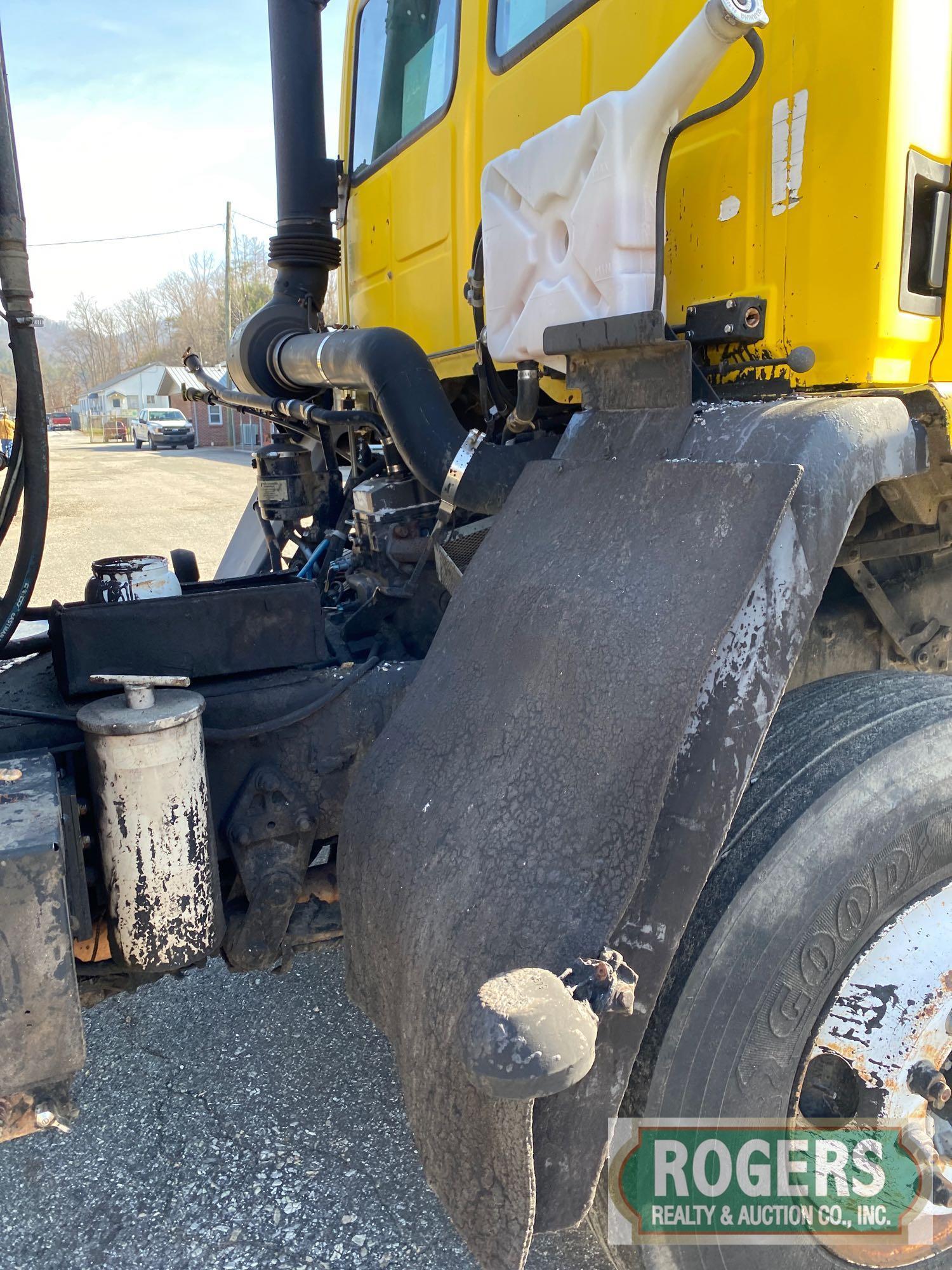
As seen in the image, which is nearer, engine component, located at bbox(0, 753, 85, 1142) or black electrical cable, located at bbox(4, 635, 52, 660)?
engine component, located at bbox(0, 753, 85, 1142)

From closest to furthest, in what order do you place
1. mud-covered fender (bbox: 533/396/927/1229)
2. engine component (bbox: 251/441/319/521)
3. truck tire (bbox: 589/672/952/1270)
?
mud-covered fender (bbox: 533/396/927/1229)
truck tire (bbox: 589/672/952/1270)
engine component (bbox: 251/441/319/521)

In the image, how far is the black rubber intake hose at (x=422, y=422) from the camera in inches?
86.1

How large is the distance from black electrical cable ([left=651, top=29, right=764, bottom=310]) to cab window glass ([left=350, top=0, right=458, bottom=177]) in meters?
1.33

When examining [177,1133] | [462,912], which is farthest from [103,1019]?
[462,912]

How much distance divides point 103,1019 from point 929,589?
255 cm

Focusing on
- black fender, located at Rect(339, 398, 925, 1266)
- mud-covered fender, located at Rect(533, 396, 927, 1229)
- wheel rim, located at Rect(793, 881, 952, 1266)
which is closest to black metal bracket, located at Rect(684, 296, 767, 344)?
black fender, located at Rect(339, 398, 925, 1266)

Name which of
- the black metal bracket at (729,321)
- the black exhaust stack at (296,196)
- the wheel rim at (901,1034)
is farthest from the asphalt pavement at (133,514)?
the wheel rim at (901,1034)

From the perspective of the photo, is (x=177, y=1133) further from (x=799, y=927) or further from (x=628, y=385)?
(x=628, y=385)

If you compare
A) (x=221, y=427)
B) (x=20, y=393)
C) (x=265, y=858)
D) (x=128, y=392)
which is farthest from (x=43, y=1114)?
(x=128, y=392)

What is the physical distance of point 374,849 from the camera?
1673 millimetres

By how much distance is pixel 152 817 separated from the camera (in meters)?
1.61

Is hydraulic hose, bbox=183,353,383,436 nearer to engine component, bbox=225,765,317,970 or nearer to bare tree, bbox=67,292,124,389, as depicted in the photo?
engine component, bbox=225,765,317,970

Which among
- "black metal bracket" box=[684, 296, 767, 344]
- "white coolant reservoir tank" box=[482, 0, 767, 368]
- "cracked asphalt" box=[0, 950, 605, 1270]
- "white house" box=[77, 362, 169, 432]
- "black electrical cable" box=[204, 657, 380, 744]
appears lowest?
"cracked asphalt" box=[0, 950, 605, 1270]

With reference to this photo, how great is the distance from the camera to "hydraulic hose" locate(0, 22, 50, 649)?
5.64 ft
